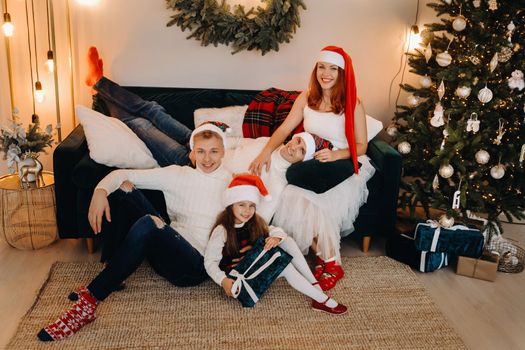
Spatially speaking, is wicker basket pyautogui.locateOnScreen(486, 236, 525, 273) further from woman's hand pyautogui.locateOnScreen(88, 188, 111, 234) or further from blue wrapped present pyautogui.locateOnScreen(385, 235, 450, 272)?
woman's hand pyautogui.locateOnScreen(88, 188, 111, 234)

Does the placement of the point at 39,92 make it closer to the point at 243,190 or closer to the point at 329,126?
the point at 243,190

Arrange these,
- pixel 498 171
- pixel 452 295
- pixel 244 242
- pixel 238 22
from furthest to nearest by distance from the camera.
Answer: pixel 238 22, pixel 498 171, pixel 452 295, pixel 244 242

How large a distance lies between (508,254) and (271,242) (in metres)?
1.53

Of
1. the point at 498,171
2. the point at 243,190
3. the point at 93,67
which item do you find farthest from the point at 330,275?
the point at 93,67

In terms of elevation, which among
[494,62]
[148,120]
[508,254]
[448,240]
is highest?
[494,62]

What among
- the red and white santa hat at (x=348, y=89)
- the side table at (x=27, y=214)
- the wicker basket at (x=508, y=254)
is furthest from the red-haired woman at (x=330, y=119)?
the side table at (x=27, y=214)

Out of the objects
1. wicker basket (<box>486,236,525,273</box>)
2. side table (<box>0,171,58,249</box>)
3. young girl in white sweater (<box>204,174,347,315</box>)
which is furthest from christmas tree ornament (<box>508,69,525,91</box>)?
side table (<box>0,171,58,249</box>)

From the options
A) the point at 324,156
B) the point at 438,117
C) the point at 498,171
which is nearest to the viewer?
the point at 324,156

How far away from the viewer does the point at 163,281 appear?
2734 mm

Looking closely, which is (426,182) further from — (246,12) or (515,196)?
(246,12)

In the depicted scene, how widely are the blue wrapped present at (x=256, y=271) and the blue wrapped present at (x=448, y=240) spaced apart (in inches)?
34.4

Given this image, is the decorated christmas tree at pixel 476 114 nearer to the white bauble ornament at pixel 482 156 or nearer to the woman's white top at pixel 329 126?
the white bauble ornament at pixel 482 156

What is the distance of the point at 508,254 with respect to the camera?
10.3ft

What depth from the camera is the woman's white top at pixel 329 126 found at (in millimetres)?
3014
